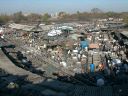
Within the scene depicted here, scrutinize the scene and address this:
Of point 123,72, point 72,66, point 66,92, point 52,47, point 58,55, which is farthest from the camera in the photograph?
point 52,47

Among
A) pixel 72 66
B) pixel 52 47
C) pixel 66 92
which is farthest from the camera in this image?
pixel 52 47

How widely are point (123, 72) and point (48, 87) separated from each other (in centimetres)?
567

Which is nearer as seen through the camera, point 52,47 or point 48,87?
point 48,87

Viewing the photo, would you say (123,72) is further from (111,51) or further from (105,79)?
(111,51)

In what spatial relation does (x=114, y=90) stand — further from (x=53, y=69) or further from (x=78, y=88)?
(x=53, y=69)

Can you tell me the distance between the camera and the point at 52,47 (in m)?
25.7

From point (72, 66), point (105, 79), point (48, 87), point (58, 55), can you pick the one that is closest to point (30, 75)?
point (48, 87)

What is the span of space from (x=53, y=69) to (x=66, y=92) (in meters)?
6.03

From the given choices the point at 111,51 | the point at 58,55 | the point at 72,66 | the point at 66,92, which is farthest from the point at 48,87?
the point at 111,51

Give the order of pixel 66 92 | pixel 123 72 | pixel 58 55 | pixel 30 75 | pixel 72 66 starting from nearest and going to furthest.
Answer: pixel 66 92, pixel 30 75, pixel 123 72, pixel 72 66, pixel 58 55

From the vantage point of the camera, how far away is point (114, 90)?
11898 millimetres

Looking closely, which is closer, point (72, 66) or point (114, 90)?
point (114, 90)

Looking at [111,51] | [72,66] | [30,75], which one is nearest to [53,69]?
[72,66]

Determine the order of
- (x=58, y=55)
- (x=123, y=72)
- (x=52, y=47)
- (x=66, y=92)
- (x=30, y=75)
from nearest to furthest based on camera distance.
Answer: (x=66, y=92)
(x=30, y=75)
(x=123, y=72)
(x=58, y=55)
(x=52, y=47)
